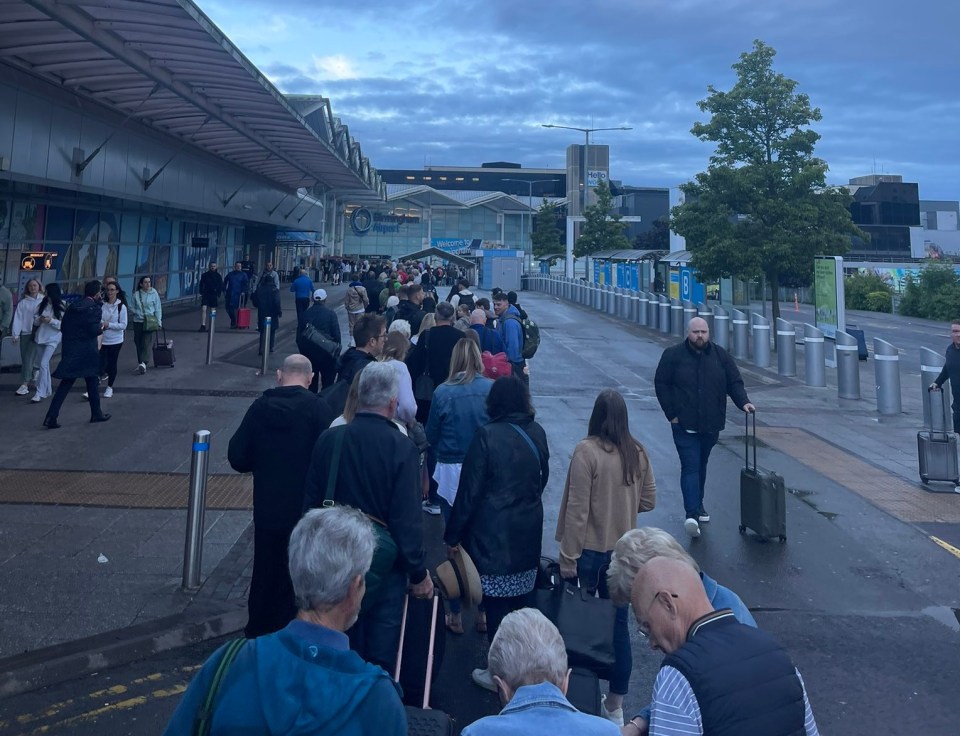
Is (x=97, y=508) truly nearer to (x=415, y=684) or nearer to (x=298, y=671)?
(x=415, y=684)

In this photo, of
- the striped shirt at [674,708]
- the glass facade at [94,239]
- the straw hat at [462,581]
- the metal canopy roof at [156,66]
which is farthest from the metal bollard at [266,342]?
the striped shirt at [674,708]

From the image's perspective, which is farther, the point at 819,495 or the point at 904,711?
the point at 819,495

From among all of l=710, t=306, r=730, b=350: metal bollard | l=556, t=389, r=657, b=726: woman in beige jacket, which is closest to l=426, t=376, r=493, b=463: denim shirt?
l=556, t=389, r=657, b=726: woman in beige jacket

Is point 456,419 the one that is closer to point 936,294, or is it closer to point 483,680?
point 483,680

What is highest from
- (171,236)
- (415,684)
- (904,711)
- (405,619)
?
(171,236)

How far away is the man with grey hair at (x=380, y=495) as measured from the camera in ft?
11.7

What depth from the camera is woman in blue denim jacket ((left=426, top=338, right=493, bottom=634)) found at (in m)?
5.73

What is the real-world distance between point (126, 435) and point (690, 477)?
6.90 meters

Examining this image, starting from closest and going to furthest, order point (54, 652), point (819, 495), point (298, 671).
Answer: point (298, 671)
point (54, 652)
point (819, 495)

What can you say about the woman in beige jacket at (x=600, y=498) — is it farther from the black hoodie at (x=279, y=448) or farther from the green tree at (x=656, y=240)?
the green tree at (x=656, y=240)

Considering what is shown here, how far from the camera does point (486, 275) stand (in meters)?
54.2

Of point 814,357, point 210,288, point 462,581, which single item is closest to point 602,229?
point 210,288

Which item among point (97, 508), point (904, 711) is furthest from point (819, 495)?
point (97, 508)

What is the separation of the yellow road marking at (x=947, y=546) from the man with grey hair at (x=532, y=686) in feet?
20.2
